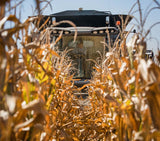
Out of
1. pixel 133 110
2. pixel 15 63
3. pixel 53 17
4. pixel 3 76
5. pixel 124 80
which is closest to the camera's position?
pixel 3 76

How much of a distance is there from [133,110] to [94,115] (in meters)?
1.38

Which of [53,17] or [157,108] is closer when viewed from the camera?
[157,108]

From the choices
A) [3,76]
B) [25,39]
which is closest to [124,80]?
[25,39]

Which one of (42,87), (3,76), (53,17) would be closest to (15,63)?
(3,76)

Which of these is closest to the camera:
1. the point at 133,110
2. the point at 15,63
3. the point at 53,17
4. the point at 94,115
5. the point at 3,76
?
the point at 3,76

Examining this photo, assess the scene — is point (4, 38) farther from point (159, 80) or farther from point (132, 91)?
point (132, 91)

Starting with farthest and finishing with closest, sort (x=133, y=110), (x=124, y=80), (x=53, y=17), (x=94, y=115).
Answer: (x=53, y=17) → (x=94, y=115) → (x=124, y=80) → (x=133, y=110)

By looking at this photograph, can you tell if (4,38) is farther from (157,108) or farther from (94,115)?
(94,115)

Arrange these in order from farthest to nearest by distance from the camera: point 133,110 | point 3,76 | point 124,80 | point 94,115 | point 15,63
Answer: point 94,115, point 124,80, point 133,110, point 15,63, point 3,76

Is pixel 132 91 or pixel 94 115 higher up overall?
pixel 132 91

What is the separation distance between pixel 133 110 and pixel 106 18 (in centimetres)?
738

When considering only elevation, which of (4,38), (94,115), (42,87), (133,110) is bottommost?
(94,115)

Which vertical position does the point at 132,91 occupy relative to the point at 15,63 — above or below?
below

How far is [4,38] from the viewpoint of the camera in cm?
73
